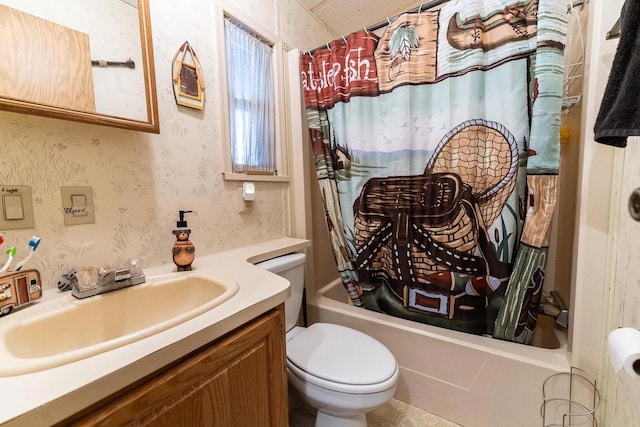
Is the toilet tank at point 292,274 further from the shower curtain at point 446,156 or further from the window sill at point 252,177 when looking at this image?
the window sill at point 252,177

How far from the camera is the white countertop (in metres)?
0.33

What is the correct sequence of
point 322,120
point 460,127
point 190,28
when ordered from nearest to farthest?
point 190,28
point 460,127
point 322,120

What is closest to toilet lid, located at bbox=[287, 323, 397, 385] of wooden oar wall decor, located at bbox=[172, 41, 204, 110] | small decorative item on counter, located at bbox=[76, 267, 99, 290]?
small decorative item on counter, located at bbox=[76, 267, 99, 290]

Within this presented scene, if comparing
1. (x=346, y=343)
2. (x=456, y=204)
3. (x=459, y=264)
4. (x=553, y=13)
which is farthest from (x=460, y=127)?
(x=346, y=343)

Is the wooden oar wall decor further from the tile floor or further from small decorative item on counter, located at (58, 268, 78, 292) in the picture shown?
the tile floor

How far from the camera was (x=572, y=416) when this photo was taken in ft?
3.14

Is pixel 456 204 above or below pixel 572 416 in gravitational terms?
above

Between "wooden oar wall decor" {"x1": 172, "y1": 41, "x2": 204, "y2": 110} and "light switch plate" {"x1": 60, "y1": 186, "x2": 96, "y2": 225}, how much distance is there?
0.48 m

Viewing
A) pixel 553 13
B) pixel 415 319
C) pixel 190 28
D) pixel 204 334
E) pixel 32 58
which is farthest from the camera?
pixel 415 319

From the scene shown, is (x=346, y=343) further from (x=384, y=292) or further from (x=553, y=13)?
(x=553, y=13)

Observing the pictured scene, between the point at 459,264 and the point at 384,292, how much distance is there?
43cm

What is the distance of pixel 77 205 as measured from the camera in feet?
2.53

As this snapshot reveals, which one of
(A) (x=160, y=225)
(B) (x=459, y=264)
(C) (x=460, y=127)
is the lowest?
(B) (x=459, y=264)

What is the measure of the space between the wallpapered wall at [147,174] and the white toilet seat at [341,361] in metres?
0.57
